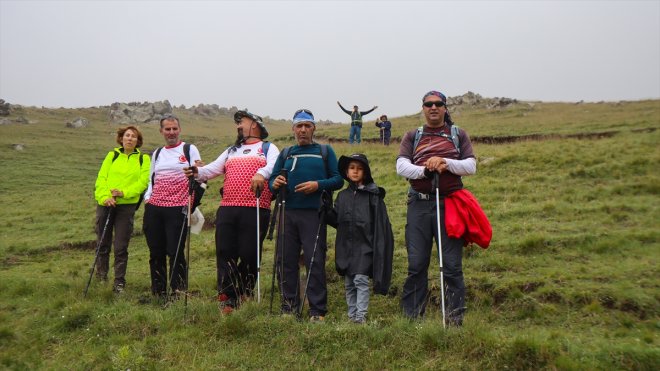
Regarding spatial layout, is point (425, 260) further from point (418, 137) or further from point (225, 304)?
point (225, 304)

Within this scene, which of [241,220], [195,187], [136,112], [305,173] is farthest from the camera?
[136,112]

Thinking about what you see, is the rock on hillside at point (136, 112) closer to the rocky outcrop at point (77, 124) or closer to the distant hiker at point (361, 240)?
the rocky outcrop at point (77, 124)

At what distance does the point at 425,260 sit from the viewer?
6160 mm

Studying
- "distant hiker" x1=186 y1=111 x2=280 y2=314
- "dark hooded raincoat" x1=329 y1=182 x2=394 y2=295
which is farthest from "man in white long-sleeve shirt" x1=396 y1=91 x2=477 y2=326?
"distant hiker" x1=186 y1=111 x2=280 y2=314

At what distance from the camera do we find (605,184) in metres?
13.8

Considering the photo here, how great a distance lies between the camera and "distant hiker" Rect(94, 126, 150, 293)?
835cm

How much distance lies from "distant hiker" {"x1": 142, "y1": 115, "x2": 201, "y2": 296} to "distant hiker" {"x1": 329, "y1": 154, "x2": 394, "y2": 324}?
8.15 feet

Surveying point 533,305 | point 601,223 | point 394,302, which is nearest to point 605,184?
point 601,223

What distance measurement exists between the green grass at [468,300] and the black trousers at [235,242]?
41 centimetres

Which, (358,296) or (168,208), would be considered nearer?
(358,296)

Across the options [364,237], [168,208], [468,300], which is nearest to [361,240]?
[364,237]

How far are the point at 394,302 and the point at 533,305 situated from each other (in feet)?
6.23

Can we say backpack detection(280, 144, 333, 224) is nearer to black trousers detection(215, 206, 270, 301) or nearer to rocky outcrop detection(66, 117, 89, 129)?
black trousers detection(215, 206, 270, 301)

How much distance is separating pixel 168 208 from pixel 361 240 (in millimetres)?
3042
